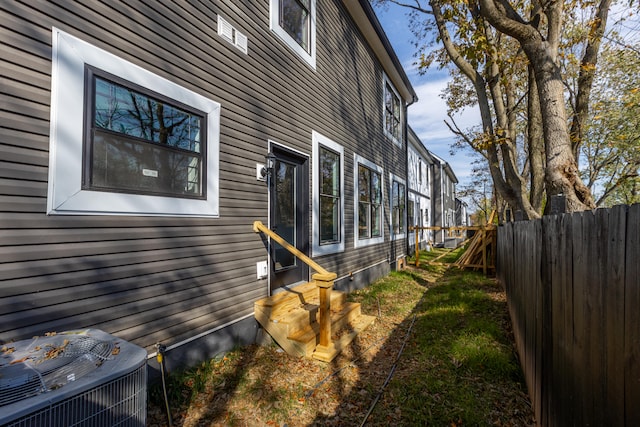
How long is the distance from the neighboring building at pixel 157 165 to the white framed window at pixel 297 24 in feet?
0.12

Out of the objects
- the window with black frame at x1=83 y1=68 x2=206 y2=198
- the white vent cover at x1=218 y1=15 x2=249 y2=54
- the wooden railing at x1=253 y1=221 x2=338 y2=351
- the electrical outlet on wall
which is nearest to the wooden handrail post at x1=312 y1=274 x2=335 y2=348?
the wooden railing at x1=253 y1=221 x2=338 y2=351

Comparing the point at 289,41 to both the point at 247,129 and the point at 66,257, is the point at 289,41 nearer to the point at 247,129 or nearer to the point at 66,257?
the point at 247,129

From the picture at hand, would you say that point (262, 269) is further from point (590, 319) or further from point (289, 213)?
point (590, 319)

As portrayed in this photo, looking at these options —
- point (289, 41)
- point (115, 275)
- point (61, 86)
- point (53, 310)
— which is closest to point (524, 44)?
point (289, 41)

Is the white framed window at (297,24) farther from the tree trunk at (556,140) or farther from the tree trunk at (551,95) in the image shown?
the tree trunk at (556,140)

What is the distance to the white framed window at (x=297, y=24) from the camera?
5.03m

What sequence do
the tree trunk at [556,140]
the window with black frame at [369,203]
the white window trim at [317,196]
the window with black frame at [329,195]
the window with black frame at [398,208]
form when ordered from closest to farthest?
the tree trunk at [556,140], the white window trim at [317,196], the window with black frame at [329,195], the window with black frame at [369,203], the window with black frame at [398,208]

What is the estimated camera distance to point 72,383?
4.64 feet

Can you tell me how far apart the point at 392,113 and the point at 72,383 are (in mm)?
11452

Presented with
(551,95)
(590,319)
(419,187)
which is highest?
(419,187)

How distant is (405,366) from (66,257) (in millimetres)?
3711

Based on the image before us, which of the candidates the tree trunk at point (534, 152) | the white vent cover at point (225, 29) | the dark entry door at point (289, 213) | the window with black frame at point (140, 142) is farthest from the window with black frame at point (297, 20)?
the tree trunk at point (534, 152)

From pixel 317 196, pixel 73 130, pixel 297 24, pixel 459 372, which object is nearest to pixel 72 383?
pixel 73 130

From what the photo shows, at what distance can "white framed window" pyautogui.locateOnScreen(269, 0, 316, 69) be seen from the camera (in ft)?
16.5
